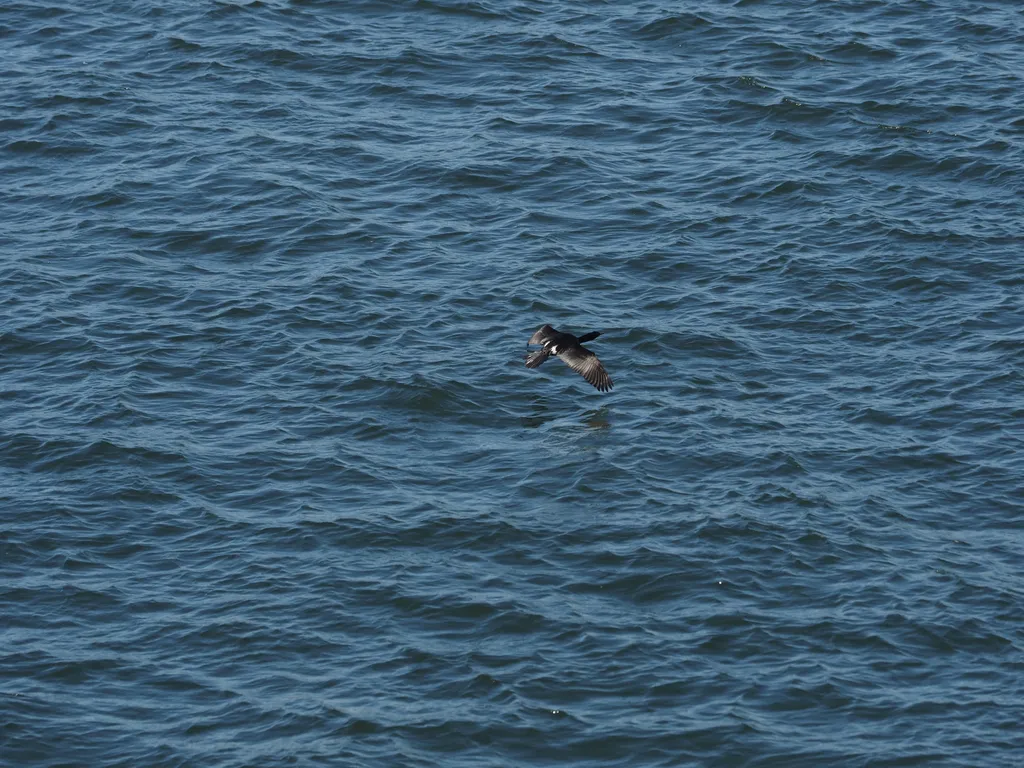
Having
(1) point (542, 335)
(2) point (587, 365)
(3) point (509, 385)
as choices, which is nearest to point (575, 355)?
(2) point (587, 365)

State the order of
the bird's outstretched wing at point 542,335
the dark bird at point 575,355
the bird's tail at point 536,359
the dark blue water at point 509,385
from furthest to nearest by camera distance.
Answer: the bird's outstretched wing at point 542,335
the dark bird at point 575,355
the bird's tail at point 536,359
the dark blue water at point 509,385

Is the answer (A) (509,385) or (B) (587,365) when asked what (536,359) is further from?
(A) (509,385)

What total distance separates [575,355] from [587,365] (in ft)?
0.82

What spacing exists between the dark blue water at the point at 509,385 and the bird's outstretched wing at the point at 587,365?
1.84 ft

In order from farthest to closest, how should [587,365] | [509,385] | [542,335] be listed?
[509,385] → [542,335] → [587,365]

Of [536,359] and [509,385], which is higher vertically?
[536,359]

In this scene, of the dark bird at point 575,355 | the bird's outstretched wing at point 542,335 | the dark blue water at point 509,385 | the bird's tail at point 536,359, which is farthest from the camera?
the bird's outstretched wing at point 542,335

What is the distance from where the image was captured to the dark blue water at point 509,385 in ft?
64.8

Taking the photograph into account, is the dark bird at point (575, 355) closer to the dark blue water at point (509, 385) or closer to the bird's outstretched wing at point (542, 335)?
the bird's outstretched wing at point (542, 335)

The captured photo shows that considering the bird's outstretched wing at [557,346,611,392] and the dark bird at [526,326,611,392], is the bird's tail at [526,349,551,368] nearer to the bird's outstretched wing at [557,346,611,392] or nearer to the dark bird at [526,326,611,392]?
the dark bird at [526,326,611,392]

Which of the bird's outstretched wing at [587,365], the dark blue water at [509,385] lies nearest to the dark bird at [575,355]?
the bird's outstretched wing at [587,365]

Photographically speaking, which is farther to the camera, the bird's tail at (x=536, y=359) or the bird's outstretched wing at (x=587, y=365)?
the bird's outstretched wing at (x=587, y=365)

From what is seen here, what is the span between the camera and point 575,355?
2584 cm

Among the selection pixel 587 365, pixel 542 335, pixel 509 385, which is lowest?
pixel 509 385
